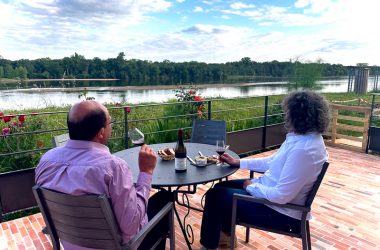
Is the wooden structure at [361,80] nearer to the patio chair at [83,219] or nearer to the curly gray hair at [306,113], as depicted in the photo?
the curly gray hair at [306,113]

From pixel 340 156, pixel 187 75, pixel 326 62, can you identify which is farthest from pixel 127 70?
pixel 340 156

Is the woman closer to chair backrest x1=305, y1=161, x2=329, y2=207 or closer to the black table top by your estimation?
chair backrest x1=305, y1=161, x2=329, y2=207

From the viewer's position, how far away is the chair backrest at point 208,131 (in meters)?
2.99

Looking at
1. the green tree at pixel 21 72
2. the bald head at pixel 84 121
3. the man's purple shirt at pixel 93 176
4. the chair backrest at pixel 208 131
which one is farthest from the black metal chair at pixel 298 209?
the green tree at pixel 21 72

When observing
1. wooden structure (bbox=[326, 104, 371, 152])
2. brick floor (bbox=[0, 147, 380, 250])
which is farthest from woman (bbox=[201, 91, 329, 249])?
wooden structure (bbox=[326, 104, 371, 152])

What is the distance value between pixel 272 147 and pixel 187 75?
15090mm

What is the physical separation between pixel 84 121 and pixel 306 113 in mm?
1292

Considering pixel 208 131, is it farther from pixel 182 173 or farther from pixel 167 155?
pixel 182 173

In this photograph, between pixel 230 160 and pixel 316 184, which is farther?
pixel 230 160

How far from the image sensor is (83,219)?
118 centimetres

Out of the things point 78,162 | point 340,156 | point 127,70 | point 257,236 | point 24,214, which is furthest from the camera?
point 127,70

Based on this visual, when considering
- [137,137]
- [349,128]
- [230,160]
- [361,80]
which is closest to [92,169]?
[137,137]

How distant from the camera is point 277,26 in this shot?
10.5 metres

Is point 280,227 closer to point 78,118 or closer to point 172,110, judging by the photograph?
point 78,118
